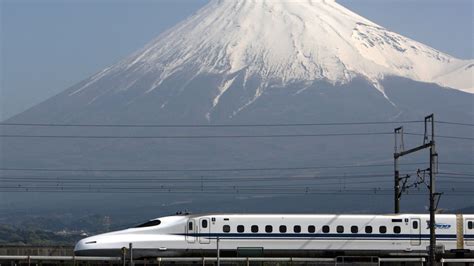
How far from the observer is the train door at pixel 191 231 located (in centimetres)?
7481

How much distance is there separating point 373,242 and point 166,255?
1146 cm

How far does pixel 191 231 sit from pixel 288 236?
17.5 feet

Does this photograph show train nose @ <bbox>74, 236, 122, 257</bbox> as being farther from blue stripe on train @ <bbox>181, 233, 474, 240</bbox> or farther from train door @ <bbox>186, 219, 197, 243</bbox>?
blue stripe on train @ <bbox>181, 233, 474, 240</bbox>

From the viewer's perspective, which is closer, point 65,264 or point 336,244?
point 65,264

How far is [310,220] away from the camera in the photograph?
75.6 metres

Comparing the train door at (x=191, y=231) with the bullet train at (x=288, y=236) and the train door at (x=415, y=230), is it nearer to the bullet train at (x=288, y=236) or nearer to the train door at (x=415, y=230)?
the bullet train at (x=288, y=236)

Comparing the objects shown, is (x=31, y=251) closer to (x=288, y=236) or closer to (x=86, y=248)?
(x=86, y=248)

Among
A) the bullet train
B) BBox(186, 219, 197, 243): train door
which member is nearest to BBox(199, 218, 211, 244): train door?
the bullet train

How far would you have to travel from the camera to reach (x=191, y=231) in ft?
246

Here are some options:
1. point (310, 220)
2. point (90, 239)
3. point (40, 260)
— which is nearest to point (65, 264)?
point (40, 260)

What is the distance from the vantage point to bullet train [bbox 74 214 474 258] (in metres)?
74.6

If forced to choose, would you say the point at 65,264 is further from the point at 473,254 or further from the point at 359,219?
the point at 473,254

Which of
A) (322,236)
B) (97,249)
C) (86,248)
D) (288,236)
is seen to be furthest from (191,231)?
(322,236)

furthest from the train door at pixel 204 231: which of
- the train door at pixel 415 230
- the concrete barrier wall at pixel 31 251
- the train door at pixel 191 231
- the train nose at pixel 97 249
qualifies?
the train door at pixel 415 230
